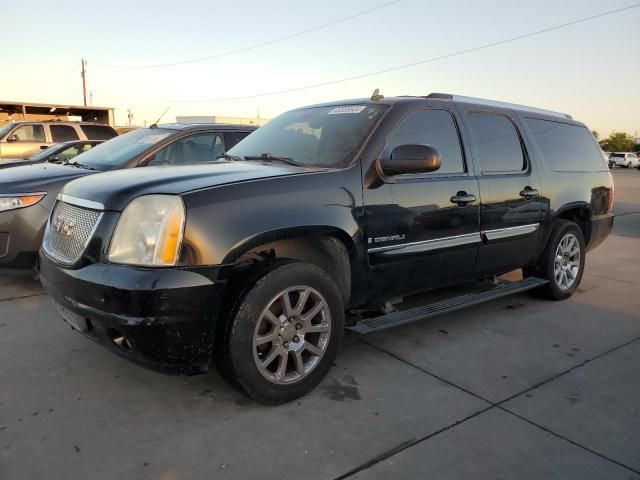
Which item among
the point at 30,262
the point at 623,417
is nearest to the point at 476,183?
the point at 623,417

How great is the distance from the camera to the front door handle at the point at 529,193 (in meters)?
4.57

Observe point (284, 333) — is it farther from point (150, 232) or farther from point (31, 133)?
point (31, 133)

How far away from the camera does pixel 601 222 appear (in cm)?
559

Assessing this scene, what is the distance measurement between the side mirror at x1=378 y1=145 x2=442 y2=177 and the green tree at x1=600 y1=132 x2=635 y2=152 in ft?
277

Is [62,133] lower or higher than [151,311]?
higher

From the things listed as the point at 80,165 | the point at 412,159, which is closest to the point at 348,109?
the point at 412,159

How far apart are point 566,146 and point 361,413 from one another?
3659mm

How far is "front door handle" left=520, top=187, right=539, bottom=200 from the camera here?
457 centimetres

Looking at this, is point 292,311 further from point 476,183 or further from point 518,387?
point 476,183

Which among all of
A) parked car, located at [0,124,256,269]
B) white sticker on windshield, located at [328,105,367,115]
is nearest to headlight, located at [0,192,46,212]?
parked car, located at [0,124,256,269]

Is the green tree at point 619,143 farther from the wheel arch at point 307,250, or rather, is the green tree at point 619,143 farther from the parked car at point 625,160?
the wheel arch at point 307,250

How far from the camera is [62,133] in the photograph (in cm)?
1323

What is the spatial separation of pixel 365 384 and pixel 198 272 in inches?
52.8

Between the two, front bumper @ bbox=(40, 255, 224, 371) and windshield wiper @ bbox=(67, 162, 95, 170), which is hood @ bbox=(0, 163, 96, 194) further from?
front bumper @ bbox=(40, 255, 224, 371)
